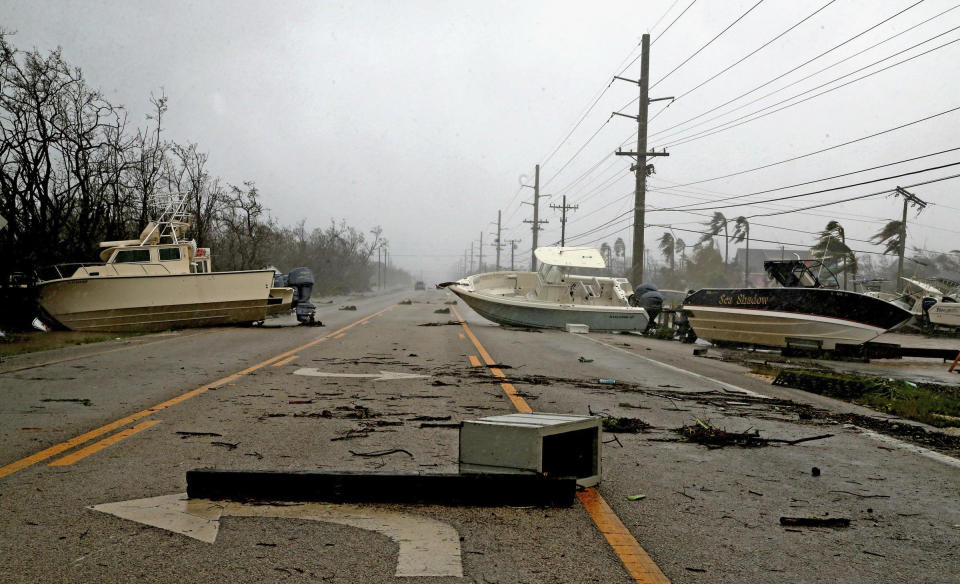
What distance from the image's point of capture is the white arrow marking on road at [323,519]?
3.41 m

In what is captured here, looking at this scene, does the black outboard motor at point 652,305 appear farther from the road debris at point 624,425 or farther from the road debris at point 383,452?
the road debris at point 383,452

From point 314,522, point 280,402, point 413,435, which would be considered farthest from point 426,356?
point 314,522

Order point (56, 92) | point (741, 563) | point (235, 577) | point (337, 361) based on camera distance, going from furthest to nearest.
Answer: point (56, 92), point (337, 361), point (741, 563), point (235, 577)

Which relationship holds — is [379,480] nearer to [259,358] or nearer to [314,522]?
[314,522]

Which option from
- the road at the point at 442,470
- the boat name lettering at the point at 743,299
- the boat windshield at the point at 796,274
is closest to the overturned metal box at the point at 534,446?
the road at the point at 442,470

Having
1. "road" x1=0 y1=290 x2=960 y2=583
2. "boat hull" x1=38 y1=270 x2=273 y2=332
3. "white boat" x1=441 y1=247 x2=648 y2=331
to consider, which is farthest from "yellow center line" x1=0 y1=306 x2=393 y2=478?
"white boat" x1=441 y1=247 x2=648 y2=331

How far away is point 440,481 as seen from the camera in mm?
4203

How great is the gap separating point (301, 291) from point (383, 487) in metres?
20.8

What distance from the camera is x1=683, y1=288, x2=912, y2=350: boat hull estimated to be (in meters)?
16.9

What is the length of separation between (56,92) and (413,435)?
21295mm

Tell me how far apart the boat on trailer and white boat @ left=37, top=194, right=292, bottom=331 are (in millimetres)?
13723

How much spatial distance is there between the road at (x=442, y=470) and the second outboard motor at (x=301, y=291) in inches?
498

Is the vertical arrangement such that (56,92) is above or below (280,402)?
above

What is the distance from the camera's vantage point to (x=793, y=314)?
18.1 m
